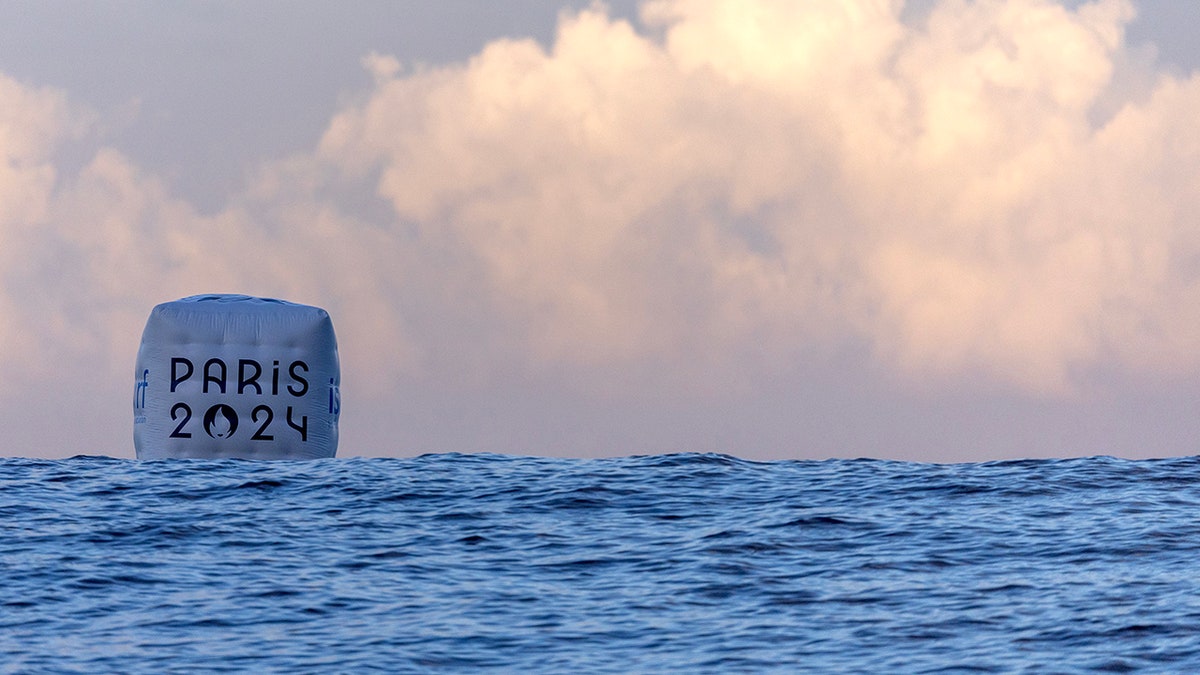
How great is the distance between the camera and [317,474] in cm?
1952

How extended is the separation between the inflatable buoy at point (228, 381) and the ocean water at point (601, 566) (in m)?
0.80

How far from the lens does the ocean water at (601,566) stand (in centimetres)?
1158

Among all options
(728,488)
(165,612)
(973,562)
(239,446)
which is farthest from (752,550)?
(239,446)

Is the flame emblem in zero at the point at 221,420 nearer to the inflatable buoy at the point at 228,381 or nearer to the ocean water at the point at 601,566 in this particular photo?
the inflatable buoy at the point at 228,381

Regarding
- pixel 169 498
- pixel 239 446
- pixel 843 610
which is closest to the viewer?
pixel 843 610

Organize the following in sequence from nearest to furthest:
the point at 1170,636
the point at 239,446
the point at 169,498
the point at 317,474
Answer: the point at 1170,636 → the point at 169,498 → the point at 317,474 → the point at 239,446

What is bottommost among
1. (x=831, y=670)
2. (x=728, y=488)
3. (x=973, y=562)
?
(x=831, y=670)

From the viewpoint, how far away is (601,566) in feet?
47.5

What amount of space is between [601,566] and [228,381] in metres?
8.53

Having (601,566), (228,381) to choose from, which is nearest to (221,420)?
(228,381)

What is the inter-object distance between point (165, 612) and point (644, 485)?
7.38 m

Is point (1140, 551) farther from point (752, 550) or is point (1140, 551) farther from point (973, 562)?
point (752, 550)

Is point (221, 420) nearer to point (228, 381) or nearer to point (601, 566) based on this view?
point (228, 381)

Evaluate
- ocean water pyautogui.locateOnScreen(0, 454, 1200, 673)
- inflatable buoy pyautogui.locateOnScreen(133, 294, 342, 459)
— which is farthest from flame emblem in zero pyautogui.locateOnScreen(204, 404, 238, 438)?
ocean water pyautogui.locateOnScreen(0, 454, 1200, 673)
